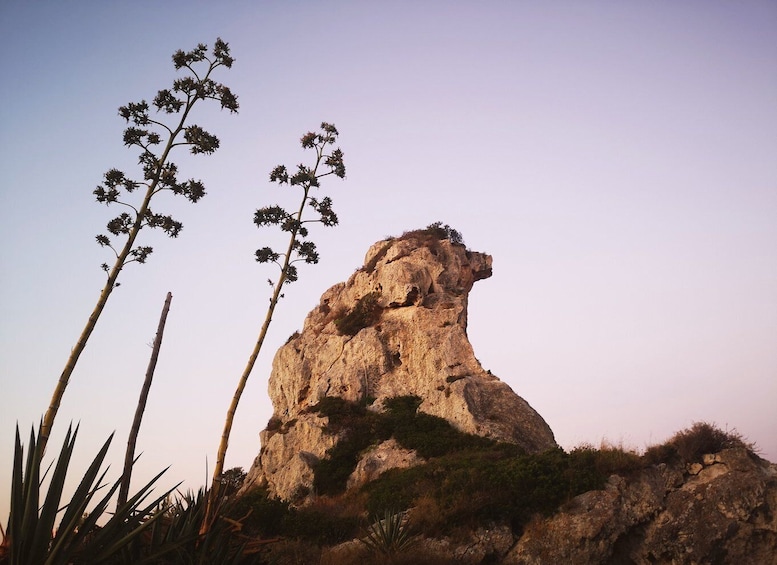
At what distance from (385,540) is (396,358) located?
20.9 m

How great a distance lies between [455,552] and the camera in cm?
1703

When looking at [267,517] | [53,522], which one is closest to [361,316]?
[267,517]

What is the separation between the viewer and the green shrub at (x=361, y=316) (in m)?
39.7

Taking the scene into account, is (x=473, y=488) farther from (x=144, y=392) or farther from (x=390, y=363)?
(x=390, y=363)

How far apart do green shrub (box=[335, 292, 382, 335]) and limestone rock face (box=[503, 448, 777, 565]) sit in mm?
23231

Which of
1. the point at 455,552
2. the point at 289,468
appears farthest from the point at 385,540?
the point at 289,468

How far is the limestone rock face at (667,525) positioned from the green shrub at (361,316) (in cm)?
2323

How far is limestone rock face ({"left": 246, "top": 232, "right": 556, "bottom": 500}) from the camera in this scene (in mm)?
29844

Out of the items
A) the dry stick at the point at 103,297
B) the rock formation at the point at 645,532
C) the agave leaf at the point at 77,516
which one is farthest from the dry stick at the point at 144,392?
the agave leaf at the point at 77,516

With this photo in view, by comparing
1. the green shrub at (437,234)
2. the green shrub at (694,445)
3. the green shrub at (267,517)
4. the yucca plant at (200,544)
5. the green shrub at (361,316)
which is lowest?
the green shrub at (267,517)

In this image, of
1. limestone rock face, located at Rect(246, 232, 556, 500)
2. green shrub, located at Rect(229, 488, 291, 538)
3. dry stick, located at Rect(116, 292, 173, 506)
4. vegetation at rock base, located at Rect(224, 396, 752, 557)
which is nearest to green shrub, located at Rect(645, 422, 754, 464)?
vegetation at rock base, located at Rect(224, 396, 752, 557)

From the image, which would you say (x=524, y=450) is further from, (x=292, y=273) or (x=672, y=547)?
(x=292, y=273)

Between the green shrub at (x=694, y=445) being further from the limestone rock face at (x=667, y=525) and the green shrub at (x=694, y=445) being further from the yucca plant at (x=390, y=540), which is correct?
the yucca plant at (x=390, y=540)

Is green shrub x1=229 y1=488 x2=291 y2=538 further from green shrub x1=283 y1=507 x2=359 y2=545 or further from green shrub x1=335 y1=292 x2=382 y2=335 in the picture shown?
green shrub x1=335 y1=292 x2=382 y2=335
